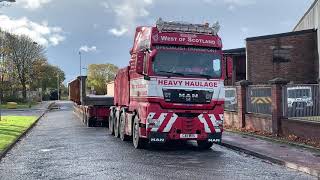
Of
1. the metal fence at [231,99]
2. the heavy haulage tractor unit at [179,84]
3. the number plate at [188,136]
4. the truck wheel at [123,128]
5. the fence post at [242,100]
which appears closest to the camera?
the heavy haulage tractor unit at [179,84]

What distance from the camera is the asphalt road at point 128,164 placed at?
12.0 meters

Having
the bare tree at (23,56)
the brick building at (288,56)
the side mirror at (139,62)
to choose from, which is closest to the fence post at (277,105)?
the side mirror at (139,62)

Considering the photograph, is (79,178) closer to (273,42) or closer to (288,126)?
(288,126)

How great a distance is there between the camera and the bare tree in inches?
3282

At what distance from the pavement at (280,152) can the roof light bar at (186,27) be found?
384cm

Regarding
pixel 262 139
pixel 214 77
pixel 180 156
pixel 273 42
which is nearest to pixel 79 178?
pixel 180 156

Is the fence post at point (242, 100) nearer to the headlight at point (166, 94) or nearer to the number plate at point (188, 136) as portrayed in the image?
the number plate at point (188, 136)

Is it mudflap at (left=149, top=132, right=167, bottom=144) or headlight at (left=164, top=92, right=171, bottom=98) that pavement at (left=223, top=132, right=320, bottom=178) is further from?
headlight at (left=164, top=92, right=171, bottom=98)

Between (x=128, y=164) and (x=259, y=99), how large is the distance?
1024 cm

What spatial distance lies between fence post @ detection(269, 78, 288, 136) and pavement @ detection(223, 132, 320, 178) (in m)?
0.91

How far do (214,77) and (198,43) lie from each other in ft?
3.84

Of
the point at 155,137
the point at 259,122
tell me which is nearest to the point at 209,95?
the point at 155,137

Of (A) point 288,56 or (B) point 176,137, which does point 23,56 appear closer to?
(A) point 288,56

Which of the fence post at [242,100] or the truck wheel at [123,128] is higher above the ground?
the fence post at [242,100]
